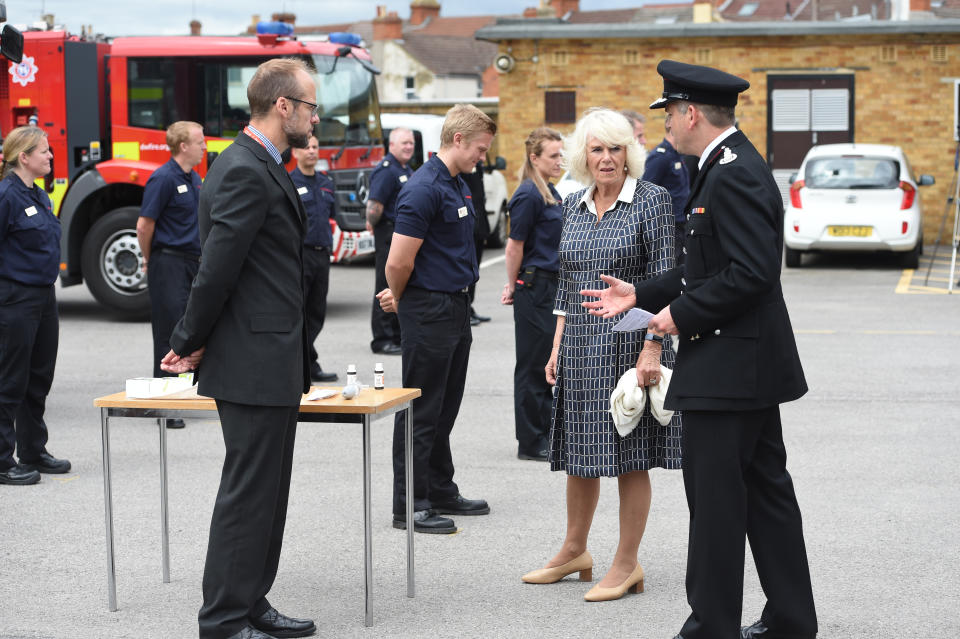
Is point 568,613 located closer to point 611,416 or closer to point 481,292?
point 611,416

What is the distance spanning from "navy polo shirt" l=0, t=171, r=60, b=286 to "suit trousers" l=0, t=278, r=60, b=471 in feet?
0.23

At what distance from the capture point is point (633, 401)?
488cm

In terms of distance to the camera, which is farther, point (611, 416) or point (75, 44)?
point (75, 44)

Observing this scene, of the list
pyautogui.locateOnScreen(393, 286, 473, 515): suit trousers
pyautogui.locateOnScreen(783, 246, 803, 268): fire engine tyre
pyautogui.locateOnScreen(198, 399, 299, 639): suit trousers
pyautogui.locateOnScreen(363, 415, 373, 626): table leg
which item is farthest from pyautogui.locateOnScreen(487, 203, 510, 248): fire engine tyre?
pyautogui.locateOnScreen(198, 399, 299, 639): suit trousers

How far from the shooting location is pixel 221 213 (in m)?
4.30

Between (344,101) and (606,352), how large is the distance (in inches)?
408

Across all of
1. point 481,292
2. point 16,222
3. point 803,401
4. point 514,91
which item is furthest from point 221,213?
point 514,91

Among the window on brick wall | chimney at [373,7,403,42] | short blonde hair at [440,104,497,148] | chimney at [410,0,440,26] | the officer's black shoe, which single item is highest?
chimney at [410,0,440,26]

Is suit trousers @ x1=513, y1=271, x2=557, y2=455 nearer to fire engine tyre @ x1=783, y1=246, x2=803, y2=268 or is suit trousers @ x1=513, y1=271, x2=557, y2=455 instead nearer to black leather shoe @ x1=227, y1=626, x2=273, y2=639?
black leather shoe @ x1=227, y1=626, x2=273, y2=639

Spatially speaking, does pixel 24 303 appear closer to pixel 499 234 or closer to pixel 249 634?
pixel 249 634

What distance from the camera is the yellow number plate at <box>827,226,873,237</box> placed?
18188mm

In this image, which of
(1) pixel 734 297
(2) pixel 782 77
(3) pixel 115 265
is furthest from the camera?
(2) pixel 782 77

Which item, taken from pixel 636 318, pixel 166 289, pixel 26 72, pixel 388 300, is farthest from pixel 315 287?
pixel 636 318

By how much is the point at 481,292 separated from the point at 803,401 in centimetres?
779
